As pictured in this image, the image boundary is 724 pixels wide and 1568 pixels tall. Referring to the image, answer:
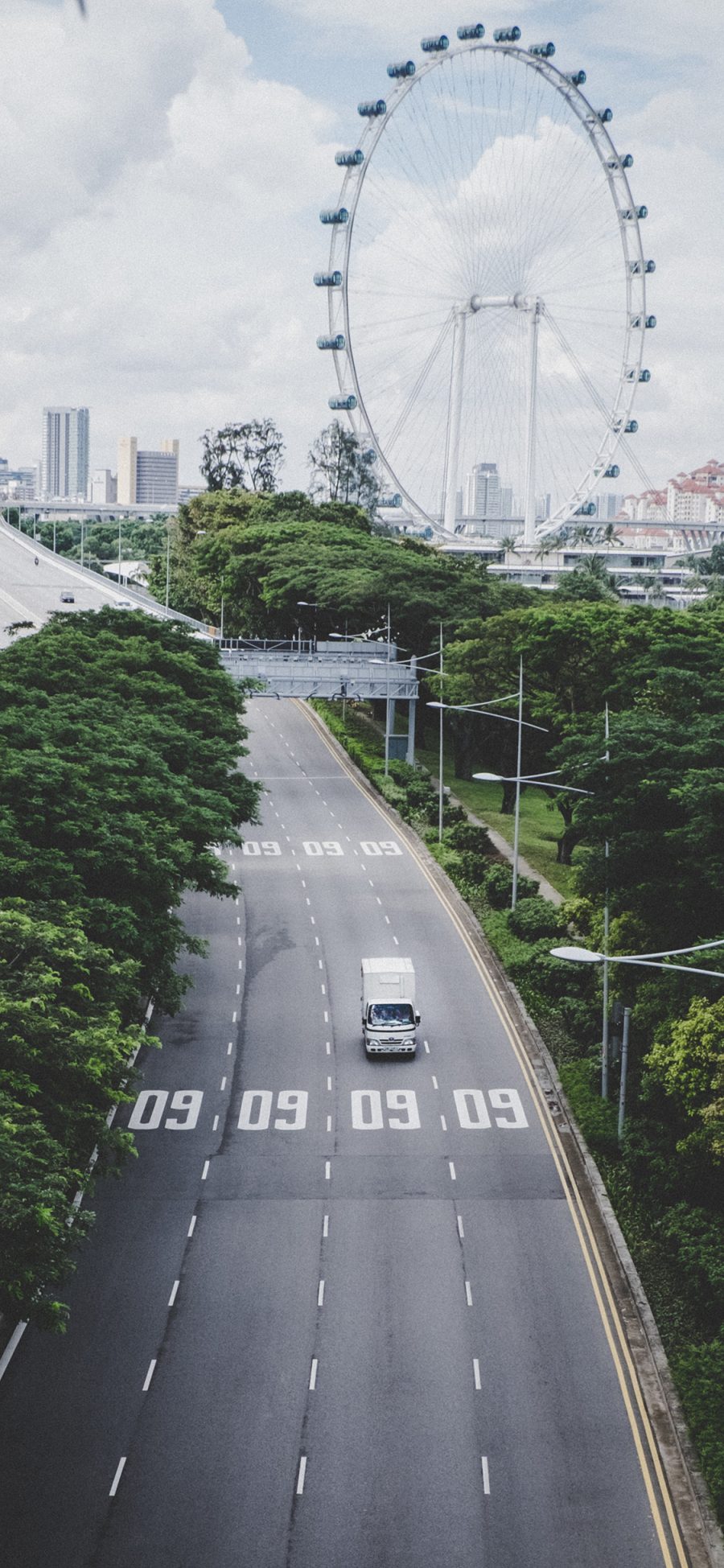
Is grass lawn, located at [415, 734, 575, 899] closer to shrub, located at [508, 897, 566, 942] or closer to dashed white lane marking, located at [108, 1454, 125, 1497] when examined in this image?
shrub, located at [508, 897, 566, 942]

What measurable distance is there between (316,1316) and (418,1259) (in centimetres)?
296

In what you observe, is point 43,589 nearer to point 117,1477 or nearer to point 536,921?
point 536,921

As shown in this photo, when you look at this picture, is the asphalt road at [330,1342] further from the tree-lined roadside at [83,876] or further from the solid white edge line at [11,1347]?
the tree-lined roadside at [83,876]

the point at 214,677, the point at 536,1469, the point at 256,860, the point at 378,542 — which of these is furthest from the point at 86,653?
the point at 378,542

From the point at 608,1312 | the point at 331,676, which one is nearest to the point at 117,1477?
the point at 608,1312

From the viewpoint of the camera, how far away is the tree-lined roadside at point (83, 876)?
834 inches

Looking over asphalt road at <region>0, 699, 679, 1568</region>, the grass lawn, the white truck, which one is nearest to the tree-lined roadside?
asphalt road at <region>0, 699, 679, 1568</region>

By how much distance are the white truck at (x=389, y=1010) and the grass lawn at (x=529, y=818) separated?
1518 centimetres

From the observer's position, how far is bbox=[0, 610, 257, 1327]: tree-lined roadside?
21.2 m

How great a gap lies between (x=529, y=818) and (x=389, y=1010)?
34.0 metres

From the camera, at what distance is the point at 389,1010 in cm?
4159

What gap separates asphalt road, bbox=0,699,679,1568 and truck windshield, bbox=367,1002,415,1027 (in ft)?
3.36

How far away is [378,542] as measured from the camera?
11056cm

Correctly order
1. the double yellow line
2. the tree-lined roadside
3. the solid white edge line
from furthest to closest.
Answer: the solid white edge line → the double yellow line → the tree-lined roadside
